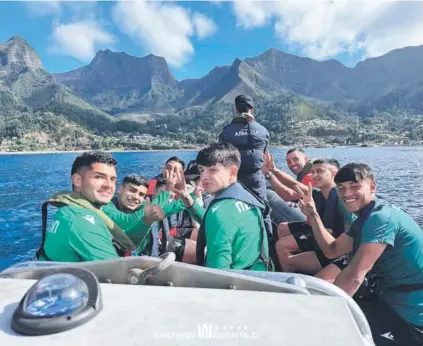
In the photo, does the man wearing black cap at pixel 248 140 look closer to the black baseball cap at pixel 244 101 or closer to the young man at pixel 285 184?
the black baseball cap at pixel 244 101

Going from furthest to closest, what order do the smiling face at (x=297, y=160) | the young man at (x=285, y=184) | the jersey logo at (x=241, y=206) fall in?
1. the smiling face at (x=297, y=160)
2. the young man at (x=285, y=184)
3. the jersey logo at (x=241, y=206)

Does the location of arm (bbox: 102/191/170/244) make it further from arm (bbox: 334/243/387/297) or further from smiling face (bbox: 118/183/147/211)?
arm (bbox: 334/243/387/297)

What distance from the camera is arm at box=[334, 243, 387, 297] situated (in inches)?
118

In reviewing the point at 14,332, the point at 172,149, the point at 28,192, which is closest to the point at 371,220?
the point at 14,332

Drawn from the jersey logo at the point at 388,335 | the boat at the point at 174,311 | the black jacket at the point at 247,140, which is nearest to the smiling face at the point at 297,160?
the black jacket at the point at 247,140

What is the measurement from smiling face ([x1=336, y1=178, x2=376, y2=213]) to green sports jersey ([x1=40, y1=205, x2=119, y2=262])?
2268 mm

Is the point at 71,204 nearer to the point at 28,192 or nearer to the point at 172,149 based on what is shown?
the point at 28,192

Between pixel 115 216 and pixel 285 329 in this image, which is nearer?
pixel 285 329

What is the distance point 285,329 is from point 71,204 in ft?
7.23

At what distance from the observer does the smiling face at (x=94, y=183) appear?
10.7 feet

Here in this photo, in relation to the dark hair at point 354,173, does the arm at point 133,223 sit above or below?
below

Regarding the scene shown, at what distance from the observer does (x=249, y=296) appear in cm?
157

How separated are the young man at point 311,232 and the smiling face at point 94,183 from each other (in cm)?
276

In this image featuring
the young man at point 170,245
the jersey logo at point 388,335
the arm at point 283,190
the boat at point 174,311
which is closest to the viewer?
the boat at point 174,311
